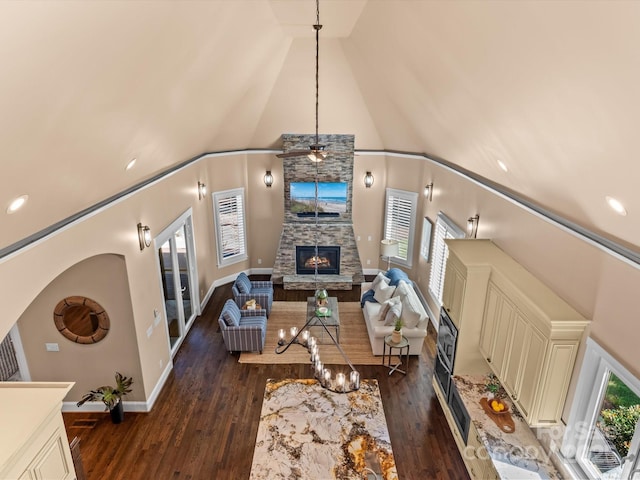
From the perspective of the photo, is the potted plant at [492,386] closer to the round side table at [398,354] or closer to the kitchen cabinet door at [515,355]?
the kitchen cabinet door at [515,355]

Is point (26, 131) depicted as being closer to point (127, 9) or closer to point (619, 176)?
point (127, 9)

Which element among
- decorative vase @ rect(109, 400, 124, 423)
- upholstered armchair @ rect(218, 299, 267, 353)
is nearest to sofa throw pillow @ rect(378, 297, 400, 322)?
upholstered armchair @ rect(218, 299, 267, 353)

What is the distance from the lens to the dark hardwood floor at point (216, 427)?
574cm

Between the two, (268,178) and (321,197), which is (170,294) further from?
(321,197)

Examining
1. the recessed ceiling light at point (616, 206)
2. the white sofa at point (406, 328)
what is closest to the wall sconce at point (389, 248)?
the white sofa at point (406, 328)

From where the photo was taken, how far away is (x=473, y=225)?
279 inches

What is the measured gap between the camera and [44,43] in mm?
2289

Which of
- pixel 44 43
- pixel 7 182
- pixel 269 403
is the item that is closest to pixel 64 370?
pixel 269 403

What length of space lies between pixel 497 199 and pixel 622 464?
11.9 feet

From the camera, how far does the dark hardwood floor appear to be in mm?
5738

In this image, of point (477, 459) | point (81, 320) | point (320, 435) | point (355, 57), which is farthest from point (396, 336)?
point (81, 320)

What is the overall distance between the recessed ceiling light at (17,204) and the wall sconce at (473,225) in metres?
6.24

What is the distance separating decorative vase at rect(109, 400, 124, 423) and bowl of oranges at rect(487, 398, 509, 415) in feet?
18.1

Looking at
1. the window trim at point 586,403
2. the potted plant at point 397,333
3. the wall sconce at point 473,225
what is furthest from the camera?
the potted plant at point 397,333
